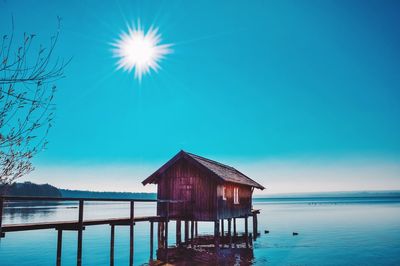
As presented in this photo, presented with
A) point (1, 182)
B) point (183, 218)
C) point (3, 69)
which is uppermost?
point (3, 69)

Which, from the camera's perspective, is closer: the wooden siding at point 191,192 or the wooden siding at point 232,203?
the wooden siding at point 191,192

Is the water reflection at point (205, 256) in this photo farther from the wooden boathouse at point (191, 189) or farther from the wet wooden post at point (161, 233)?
the wooden boathouse at point (191, 189)

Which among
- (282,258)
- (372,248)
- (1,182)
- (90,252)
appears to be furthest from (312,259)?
(1,182)

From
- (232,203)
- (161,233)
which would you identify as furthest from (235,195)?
(161,233)

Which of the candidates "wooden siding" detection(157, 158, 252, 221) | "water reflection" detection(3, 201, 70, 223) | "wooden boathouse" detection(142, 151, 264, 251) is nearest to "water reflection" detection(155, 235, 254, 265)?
"wooden boathouse" detection(142, 151, 264, 251)

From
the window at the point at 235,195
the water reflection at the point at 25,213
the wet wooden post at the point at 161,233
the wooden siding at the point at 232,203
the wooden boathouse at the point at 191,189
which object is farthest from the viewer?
the water reflection at the point at 25,213

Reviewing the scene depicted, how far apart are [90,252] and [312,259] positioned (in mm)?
20243

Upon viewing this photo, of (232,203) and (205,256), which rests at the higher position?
(232,203)

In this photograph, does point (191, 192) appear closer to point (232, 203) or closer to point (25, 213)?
point (232, 203)

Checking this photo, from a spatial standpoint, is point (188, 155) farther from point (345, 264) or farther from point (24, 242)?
point (24, 242)

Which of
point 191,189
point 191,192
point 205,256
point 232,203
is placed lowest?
point 205,256

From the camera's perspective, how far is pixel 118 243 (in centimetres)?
3888

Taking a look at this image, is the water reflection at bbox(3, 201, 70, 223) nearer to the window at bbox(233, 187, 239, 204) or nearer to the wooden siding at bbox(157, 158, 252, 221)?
the wooden siding at bbox(157, 158, 252, 221)

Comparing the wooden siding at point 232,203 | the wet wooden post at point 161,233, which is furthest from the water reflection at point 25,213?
the wooden siding at point 232,203
